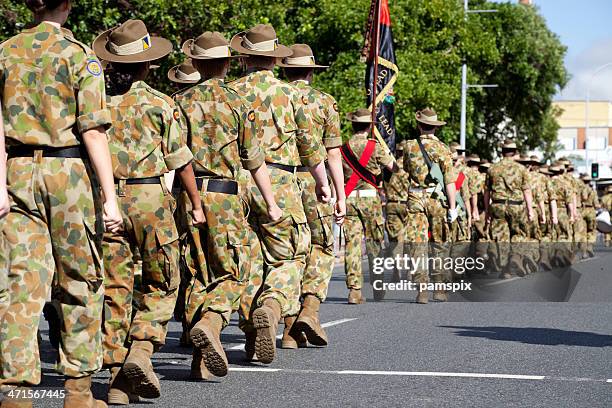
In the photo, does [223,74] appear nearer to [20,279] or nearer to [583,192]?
[20,279]

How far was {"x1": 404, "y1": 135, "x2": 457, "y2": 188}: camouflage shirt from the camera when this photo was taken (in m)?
15.9

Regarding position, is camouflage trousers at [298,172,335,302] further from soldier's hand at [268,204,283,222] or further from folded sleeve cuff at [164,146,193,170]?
folded sleeve cuff at [164,146,193,170]

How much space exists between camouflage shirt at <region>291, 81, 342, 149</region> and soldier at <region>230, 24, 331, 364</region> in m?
0.47

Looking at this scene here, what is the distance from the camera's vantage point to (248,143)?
898 centimetres

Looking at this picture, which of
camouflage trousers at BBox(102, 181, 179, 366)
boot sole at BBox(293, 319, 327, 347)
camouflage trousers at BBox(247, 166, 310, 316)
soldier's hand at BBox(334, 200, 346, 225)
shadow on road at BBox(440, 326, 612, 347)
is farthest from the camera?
shadow on road at BBox(440, 326, 612, 347)

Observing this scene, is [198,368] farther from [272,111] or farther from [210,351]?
[272,111]

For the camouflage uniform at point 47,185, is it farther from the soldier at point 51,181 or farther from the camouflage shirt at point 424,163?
the camouflage shirt at point 424,163

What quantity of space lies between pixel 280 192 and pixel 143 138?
2.04 metres

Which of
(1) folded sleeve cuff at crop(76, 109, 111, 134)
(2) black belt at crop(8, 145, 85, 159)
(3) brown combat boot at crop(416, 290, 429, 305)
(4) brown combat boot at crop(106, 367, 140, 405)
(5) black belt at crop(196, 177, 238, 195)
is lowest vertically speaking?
(3) brown combat boot at crop(416, 290, 429, 305)

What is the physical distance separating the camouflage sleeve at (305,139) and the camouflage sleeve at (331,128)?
0.37 m

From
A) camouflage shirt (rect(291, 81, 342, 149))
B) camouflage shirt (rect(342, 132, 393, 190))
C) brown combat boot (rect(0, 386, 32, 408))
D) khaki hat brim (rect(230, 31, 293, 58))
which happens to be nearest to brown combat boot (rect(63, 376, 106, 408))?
brown combat boot (rect(0, 386, 32, 408))

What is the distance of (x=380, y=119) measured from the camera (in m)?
17.7

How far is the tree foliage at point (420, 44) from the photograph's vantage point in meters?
25.2

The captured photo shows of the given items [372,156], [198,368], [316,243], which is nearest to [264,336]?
[198,368]
